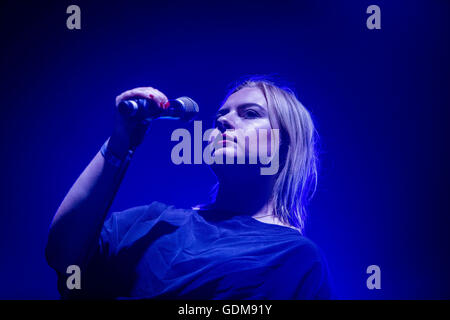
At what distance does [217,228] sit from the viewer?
1.46 metres

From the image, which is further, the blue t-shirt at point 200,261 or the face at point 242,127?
the face at point 242,127

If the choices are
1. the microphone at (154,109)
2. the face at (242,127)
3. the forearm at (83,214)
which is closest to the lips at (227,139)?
the face at (242,127)

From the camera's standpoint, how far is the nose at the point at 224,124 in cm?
154

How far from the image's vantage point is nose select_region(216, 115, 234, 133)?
154 centimetres

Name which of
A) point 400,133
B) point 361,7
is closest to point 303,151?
point 400,133

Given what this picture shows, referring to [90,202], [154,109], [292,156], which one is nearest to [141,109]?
[154,109]

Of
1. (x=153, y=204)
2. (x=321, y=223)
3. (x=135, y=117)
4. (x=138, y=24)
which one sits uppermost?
(x=138, y=24)

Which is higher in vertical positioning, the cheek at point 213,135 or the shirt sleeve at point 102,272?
the cheek at point 213,135

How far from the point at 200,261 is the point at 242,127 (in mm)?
521

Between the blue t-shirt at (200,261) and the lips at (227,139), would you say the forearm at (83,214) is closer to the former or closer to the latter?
the blue t-shirt at (200,261)

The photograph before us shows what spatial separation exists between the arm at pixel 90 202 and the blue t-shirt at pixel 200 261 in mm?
92

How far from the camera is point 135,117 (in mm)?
1261

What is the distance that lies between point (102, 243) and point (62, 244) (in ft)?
0.48
